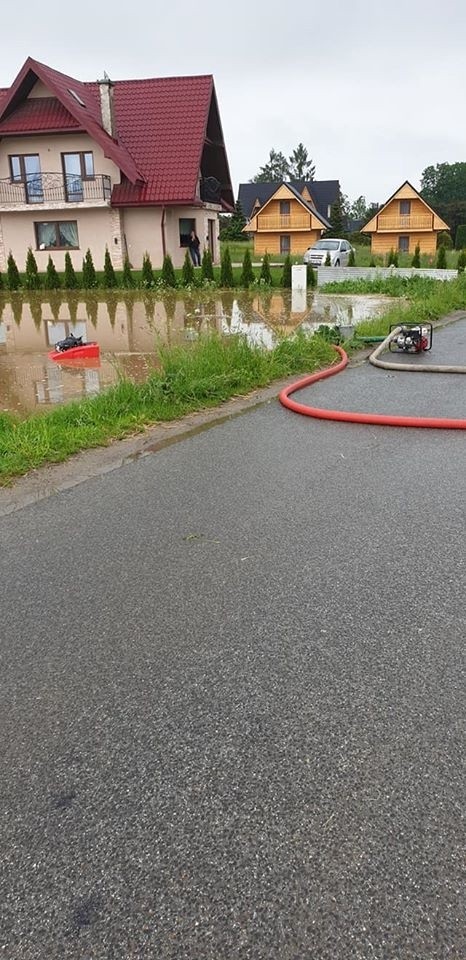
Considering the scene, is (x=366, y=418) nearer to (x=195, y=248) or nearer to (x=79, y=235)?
(x=195, y=248)

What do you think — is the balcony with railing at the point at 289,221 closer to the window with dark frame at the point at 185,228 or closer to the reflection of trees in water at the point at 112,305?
the window with dark frame at the point at 185,228

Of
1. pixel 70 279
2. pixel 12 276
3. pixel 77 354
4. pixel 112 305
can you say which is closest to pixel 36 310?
pixel 112 305

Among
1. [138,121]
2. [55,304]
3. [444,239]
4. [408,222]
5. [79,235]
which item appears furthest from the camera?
[444,239]

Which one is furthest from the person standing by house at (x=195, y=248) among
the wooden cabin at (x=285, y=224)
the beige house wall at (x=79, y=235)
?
the wooden cabin at (x=285, y=224)

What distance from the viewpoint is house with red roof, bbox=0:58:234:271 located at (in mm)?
29266

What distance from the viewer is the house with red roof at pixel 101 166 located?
2927cm

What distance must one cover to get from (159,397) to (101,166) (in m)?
27.1

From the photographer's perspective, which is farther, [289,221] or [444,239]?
[444,239]

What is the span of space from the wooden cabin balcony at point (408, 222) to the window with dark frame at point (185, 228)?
23.8 metres

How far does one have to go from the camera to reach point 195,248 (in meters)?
31.5

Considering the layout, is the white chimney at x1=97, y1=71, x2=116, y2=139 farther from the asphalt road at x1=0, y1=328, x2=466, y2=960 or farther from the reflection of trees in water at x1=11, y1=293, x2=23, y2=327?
the asphalt road at x1=0, y1=328, x2=466, y2=960

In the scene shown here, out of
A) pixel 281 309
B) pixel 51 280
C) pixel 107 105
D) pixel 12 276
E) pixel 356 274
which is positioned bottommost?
pixel 281 309

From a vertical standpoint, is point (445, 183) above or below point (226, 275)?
above

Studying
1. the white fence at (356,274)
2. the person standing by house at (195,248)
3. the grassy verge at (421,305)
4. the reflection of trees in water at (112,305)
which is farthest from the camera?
the person standing by house at (195,248)
